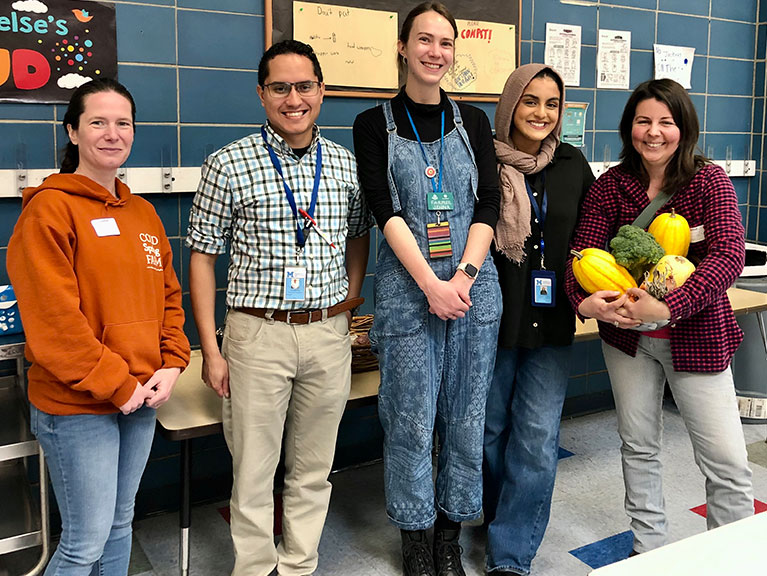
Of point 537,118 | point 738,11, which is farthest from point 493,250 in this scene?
point 738,11

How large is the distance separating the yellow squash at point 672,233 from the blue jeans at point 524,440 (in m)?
0.47

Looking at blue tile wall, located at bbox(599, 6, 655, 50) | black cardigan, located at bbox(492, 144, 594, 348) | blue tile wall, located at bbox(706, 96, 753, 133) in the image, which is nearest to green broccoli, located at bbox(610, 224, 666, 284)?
black cardigan, located at bbox(492, 144, 594, 348)

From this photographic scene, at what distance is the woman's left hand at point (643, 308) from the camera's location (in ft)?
6.62

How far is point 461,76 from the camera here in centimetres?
342

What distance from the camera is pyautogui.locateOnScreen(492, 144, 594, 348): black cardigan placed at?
229 cm

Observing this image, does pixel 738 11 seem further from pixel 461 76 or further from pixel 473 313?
pixel 473 313

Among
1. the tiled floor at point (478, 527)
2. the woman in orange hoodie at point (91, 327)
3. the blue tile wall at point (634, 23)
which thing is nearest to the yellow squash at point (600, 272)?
the tiled floor at point (478, 527)

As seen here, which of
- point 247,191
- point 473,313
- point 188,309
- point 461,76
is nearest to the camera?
point 247,191

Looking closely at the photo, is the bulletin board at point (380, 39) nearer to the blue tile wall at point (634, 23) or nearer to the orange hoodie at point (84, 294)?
the blue tile wall at point (634, 23)

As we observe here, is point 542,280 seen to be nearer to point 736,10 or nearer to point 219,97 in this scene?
point 219,97

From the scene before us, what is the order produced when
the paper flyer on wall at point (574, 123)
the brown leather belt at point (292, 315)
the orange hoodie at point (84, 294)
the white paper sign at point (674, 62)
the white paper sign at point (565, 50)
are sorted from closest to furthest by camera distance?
the orange hoodie at point (84, 294), the brown leather belt at point (292, 315), the white paper sign at point (565, 50), the paper flyer on wall at point (574, 123), the white paper sign at point (674, 62)

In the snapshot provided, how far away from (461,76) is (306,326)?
5.82 ft

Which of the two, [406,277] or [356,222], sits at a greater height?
[356,222]

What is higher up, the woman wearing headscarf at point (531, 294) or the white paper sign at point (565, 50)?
the white paper sign at point (565, 50)
